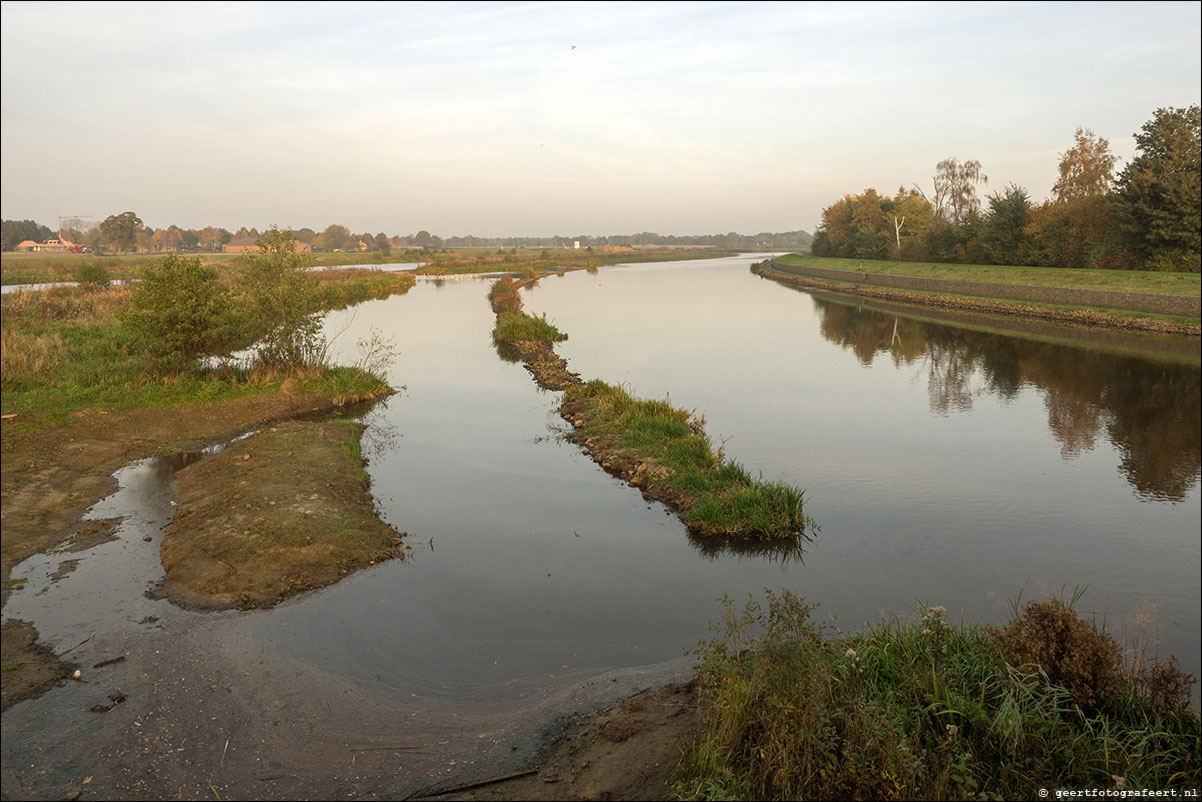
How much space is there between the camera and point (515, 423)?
20047 millimetres

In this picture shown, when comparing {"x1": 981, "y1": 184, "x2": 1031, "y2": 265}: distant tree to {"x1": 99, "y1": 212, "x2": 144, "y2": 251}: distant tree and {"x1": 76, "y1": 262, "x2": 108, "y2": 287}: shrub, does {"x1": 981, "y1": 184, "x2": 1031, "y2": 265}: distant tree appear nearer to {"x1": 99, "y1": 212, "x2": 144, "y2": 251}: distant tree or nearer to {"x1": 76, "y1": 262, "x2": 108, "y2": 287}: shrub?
{"x1": 76, "y1": 262, "x2": 108, "y2": 287}: shrub

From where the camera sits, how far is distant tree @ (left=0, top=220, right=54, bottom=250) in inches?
4291

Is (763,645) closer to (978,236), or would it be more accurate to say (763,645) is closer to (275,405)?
(275,405)

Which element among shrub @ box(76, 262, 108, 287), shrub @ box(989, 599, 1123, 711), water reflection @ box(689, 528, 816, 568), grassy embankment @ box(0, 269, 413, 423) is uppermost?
shrub @ box(76, 262, 108, 287)

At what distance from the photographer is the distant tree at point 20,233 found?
109000mm

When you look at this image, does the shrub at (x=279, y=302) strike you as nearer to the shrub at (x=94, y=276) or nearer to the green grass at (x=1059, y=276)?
the shrub at (x=94, y=276)

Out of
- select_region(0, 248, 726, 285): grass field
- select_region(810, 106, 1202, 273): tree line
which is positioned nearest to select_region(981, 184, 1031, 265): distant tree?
select_region(810, 106, 1202, 273): tree line

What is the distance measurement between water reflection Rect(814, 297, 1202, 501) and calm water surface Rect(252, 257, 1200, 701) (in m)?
0.13

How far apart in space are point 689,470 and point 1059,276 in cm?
3980

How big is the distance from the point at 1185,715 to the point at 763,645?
3316 millimetres

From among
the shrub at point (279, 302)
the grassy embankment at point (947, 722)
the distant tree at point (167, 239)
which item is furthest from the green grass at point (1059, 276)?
the distant tree at point (167, 239)

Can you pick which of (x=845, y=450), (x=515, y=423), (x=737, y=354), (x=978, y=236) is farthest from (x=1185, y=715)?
(x=978, y=236)

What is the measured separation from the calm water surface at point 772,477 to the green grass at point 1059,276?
13068mm

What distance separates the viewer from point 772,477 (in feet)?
47.9
